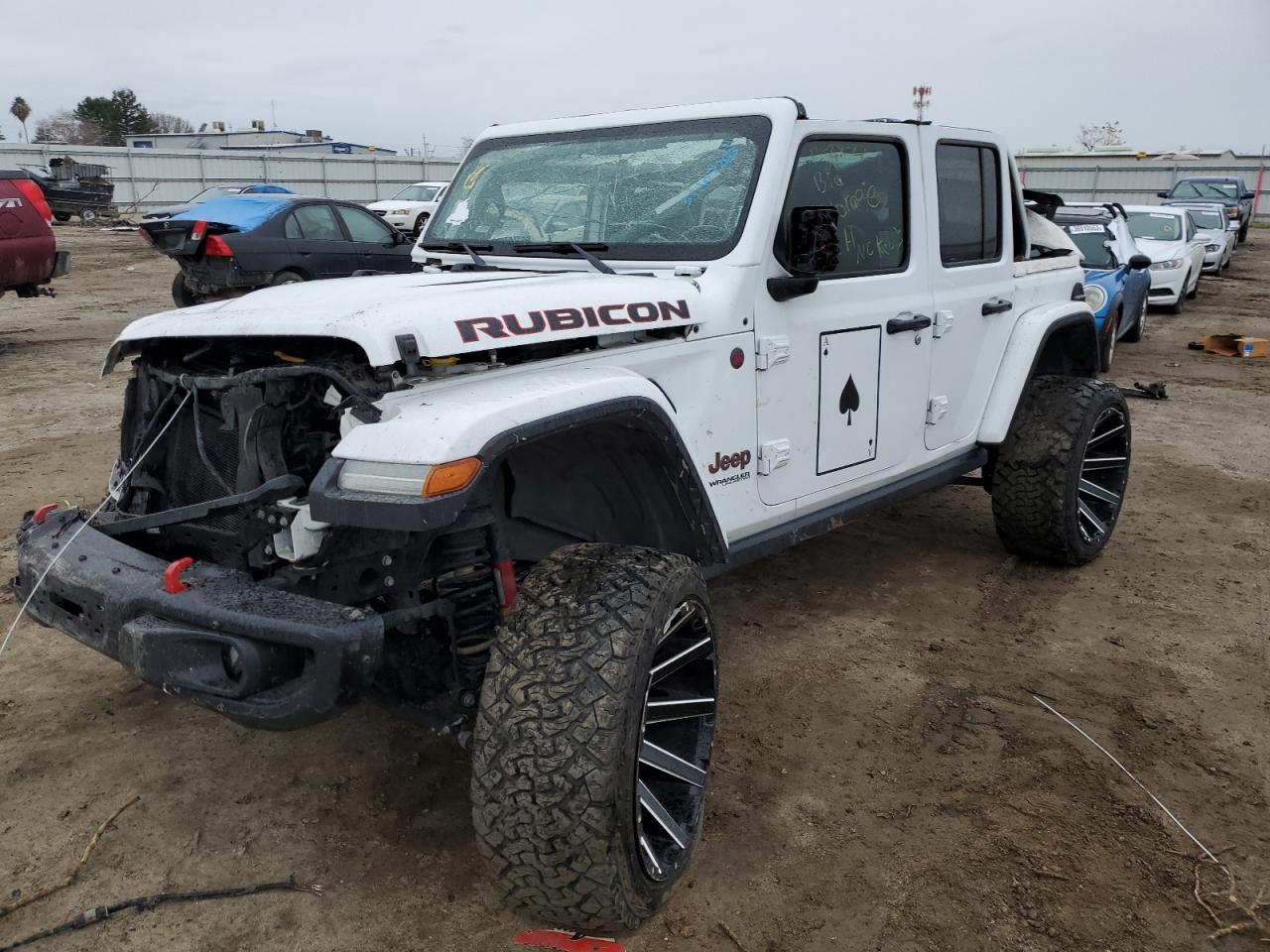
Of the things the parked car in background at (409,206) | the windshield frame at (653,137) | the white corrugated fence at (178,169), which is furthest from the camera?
the white corrugated fence at (178,169)

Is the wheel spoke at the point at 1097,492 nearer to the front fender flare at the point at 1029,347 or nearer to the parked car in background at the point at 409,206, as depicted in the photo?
the front fender flare at the point at 1029,347

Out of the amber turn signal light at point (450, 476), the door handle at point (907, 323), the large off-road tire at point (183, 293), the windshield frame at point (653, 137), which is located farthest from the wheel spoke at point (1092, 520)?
the large off-road tire at point (183, 293)

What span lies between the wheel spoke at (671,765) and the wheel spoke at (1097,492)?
2.96 meters

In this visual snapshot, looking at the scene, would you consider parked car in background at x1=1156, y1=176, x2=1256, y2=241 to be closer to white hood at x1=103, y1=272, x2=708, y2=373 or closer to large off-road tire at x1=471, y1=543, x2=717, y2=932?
white hood at x1=103, y1=272, x2=708, y2=373

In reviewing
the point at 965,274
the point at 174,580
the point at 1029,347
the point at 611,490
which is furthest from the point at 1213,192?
the point at 174,580


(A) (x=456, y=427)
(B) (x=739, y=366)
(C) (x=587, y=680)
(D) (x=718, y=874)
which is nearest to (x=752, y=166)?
(B) (x=739, y=366)

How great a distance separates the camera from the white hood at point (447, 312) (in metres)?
2.38

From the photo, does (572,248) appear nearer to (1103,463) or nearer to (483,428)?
(483,428)

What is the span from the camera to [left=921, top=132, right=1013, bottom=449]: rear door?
13.5 feet

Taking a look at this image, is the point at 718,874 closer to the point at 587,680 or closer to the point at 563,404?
the point at 587,680

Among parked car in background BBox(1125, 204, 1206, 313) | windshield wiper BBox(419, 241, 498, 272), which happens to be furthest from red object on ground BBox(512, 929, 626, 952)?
parked car in background BBox(1125, 204, 1206, 313)

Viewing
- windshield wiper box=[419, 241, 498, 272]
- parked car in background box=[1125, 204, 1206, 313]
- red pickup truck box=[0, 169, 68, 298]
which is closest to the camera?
windshield wiper box=[419, 241, 498, 272]

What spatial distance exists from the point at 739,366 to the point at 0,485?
4.80 meters

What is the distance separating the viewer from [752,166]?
3.38 metres
